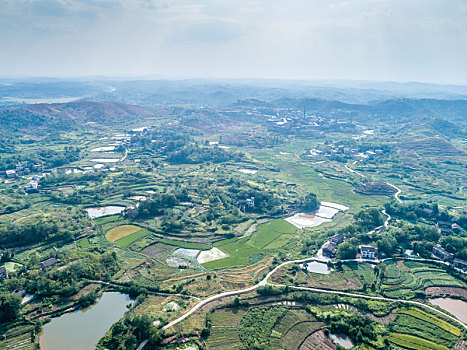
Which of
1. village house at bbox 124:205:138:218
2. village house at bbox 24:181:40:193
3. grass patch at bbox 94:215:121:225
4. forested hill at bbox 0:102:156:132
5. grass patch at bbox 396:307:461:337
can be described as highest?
forested hill at bbox 0:102:156:132

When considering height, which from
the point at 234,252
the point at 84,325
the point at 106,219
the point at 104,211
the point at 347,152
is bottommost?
the point at 84,325

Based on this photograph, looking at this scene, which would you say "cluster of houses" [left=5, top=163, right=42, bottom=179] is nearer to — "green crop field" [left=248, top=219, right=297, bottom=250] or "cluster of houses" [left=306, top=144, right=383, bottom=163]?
"green crop field" [left=248, top=219, right=297, bottom=250]

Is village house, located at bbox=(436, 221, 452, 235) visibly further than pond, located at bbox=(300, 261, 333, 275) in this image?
Yes

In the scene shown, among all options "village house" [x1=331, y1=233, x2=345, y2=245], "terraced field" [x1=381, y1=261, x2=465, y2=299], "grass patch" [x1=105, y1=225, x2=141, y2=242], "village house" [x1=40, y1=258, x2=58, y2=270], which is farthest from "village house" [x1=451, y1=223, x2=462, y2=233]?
"village house" [x1=40, y1=258, x2=58, y2=270]

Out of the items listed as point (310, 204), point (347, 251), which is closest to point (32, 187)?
point (310, 204)

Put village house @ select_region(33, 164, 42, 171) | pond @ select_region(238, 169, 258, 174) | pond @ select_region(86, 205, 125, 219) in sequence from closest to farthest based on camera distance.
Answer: pond @ select_region(86, 205, 125, 219)
village house @ select_region(33, 164, 42, 171)
pond @ select_region(238, 169, 258, 174)

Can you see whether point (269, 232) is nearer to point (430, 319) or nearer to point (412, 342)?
point (430, 319)
